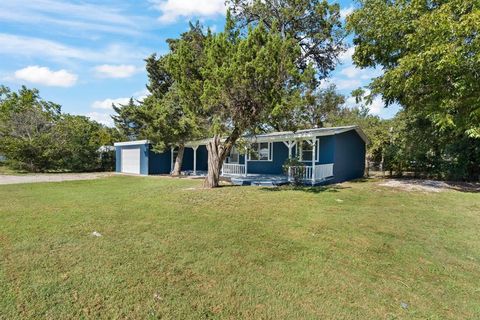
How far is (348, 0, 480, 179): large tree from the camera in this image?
10102 mm

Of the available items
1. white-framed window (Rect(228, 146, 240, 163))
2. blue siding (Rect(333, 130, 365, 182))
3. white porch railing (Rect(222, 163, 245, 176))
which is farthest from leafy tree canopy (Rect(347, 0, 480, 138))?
white-framed window (Rect(228, 146, 240, 163))

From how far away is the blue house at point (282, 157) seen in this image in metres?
13.9

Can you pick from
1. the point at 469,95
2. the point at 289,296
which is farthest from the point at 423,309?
the point at 469,95

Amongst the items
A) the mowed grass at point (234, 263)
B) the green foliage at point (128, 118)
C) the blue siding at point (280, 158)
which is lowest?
the mowed grass at point (234, 263)

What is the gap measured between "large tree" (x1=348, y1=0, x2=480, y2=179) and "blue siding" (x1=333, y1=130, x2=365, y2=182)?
2.92 metres

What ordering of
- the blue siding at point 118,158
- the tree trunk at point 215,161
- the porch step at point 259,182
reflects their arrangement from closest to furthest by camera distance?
the tree trunk at point 215,161 < the porch step at point 259,182 < the blue siding at point 118,158

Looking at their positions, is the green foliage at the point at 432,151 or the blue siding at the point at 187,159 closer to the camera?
the green foliage at the point at 432,151

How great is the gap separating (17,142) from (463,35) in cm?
2719

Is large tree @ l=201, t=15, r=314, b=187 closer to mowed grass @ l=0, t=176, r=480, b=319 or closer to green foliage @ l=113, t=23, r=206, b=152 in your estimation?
green foliage @ l=113, t=23, r=206, b=152

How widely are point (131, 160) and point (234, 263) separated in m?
20.0

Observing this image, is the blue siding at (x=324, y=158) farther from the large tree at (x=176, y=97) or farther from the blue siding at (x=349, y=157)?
the large tree at (x=176, y=97)

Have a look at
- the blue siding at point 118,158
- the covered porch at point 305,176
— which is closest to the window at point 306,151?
the covered porch at point 305,176

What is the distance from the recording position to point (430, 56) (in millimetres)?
10539

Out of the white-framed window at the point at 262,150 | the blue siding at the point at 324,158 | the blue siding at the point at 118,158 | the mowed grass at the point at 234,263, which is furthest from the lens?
the blue siding at the point at 118,158
